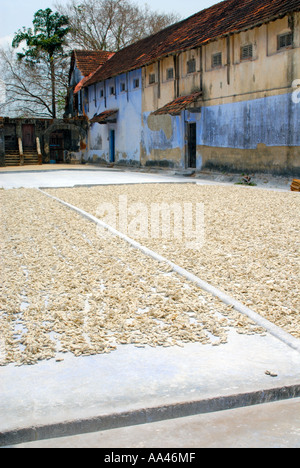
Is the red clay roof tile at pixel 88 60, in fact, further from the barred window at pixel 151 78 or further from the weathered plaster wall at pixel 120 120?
the barred window at pixel 151 78

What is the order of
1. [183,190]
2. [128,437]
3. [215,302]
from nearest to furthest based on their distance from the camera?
[128,437] < [215,302] < [183,190]

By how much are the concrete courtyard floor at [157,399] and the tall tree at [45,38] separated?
143 ft

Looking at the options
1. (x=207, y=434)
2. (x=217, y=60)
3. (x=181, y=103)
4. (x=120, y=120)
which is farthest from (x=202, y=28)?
(x=207, y=434)

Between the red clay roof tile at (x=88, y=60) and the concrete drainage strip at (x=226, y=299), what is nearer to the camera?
the concrete drainage strip at (x=226, y=299)

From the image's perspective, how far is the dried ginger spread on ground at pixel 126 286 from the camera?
3.91 meters

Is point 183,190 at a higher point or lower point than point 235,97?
lower

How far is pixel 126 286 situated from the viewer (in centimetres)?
518

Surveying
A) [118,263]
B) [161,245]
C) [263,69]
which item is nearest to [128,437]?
[118,263]

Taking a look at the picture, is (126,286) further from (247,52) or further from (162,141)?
(162,141)

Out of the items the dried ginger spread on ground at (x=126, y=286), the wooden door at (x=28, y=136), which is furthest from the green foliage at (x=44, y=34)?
the dried ginger spread on ground at (x=126, y=286)

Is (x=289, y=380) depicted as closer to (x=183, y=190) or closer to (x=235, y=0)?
(x=183, y=190)

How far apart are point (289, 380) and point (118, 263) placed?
3263mm

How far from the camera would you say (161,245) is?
7.31m

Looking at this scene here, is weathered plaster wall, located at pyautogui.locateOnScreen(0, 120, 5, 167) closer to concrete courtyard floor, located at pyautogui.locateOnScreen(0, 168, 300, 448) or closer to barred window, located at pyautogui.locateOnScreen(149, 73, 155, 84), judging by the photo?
barred window, located at pyautogui.locateOnScreen(149, 73, 155, 84)
